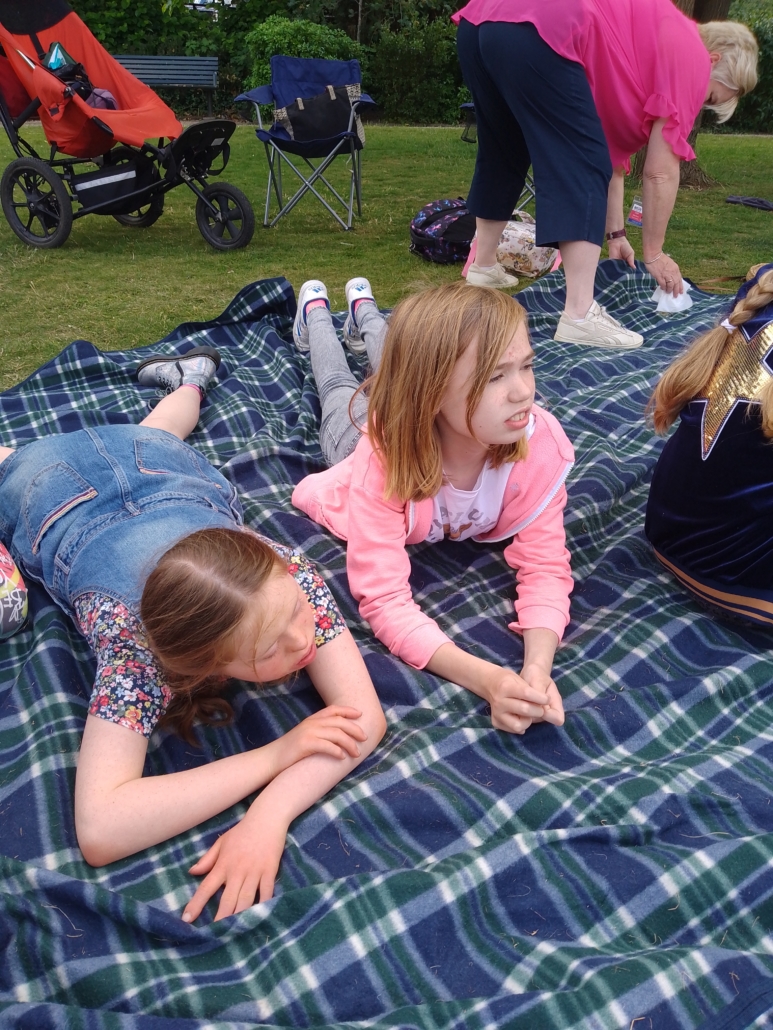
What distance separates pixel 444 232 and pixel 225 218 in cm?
158

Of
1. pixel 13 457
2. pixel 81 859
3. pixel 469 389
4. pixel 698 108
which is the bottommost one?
pixel 81 859

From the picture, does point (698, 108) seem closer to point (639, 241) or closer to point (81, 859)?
point (639, 241)

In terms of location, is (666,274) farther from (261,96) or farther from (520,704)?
(261,96)

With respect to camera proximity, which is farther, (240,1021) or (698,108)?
(698,108)

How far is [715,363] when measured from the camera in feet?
6.47

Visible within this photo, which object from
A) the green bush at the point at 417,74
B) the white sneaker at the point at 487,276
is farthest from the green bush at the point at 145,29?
the white sneaker at the point at 487,276

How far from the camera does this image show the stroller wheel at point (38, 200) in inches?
222

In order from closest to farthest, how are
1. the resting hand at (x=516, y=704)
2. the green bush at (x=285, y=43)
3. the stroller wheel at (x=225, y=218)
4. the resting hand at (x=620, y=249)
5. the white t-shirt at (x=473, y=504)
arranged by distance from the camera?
the resting hand at (x=516, y=704) → the white t-shirt at (x=473, y=504) → the resting hand at (x=620, y=249) → the stroller wheel at (x=225, y=218) → the green bush at (x=285, y=43)

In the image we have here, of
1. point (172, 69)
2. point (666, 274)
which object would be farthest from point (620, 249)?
point (172, 69)

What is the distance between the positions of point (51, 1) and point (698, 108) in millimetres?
4598

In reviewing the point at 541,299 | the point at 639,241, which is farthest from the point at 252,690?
the point at 639,241

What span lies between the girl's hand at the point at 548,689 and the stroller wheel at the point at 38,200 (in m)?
5.14

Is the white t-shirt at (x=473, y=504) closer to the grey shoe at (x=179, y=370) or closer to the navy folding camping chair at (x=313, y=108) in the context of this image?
the grey shoe at (x=179, y=370)

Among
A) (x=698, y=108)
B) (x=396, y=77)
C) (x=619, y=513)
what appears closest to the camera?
(x=619, y=513)
